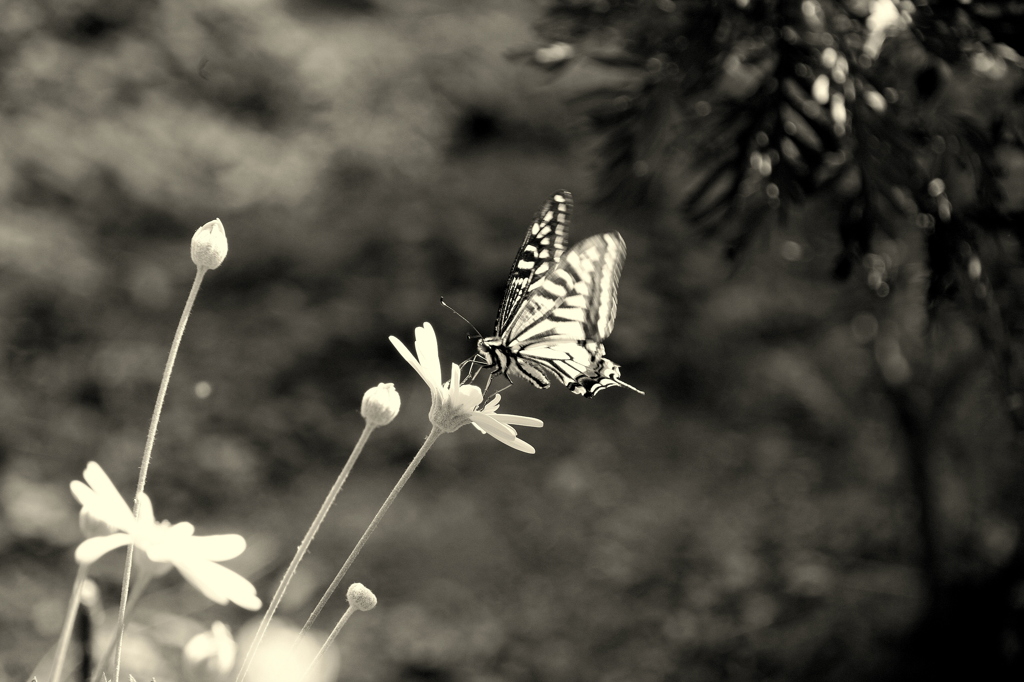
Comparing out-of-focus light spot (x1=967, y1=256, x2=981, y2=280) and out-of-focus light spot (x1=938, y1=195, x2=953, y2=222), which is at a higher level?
out-of-focus light spot (x1=938, y1=195, x2=953, y2=222)

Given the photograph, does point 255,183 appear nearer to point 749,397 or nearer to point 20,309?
point 20,309

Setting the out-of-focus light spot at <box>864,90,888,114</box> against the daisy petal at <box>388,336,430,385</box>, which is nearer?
the daisy petal at <box>388,336,430,385</box>

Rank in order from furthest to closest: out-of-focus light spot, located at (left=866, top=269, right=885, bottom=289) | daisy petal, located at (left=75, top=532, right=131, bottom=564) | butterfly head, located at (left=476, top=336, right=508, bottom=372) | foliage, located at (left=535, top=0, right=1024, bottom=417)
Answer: out-of-focus light spot, located at (left=866, top=269, right=885, bottom=289) → foliage, located at (left=535, top=0, right=1024, bottom=417) → butterfly head, located at (left=476, top=336, right=508, bottom=372) → daisy petal, located at (left=75, top=532, right=131, bottom=564)

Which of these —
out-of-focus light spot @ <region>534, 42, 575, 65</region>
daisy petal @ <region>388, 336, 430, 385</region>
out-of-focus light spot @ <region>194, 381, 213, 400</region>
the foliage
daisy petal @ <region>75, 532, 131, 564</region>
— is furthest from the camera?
out-of-focus light spot @ <region>194, 381, 213, 400</region>

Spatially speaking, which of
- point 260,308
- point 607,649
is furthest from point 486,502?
point 260,308

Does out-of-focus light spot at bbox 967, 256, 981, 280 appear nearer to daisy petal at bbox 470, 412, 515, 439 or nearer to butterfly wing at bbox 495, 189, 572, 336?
butterfly wing at bbox 495, 189, 572, 336

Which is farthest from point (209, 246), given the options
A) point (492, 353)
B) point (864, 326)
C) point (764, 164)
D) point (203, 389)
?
point (864, 326)

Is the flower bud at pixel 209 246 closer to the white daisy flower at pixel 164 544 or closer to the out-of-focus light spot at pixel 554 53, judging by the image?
the white daisy flower at pixel 164 544

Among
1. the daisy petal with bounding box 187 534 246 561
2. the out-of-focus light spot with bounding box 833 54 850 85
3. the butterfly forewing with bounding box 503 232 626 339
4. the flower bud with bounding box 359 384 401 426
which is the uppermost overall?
the daisy petal with bounding box 187 534 246 561

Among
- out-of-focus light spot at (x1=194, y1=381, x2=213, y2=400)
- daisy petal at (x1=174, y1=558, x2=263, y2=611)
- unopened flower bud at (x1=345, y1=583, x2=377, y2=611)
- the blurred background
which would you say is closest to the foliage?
the blurred background
